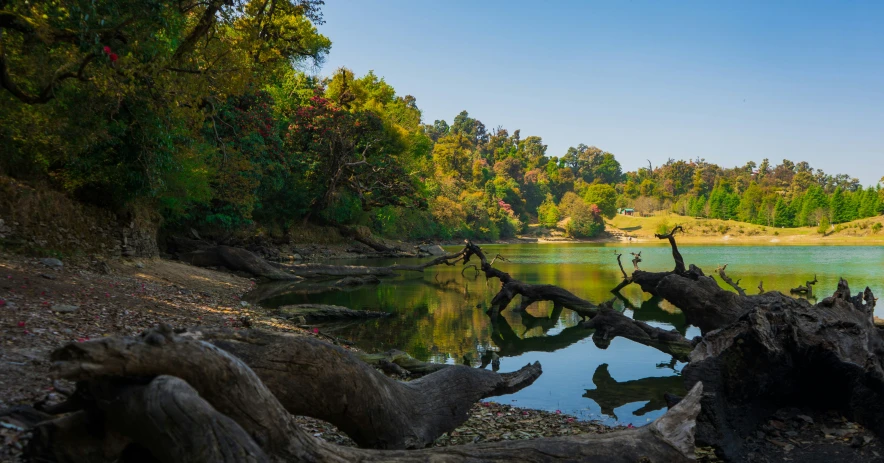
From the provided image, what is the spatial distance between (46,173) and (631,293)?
79.1 ft

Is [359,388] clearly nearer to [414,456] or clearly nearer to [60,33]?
[414,456]

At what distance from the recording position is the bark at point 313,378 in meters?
3.28

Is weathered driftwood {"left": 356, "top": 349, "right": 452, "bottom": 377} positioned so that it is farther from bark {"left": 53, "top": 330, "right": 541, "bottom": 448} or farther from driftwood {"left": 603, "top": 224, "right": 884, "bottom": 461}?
driftwood {"left": 603, "top": 224, "right": 884, "bottom": 461}

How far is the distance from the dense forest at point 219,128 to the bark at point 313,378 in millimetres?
7396

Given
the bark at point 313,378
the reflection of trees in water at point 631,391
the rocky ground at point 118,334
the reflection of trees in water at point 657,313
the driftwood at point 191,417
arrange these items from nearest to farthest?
the driftwood at point 191,417
the bark at point 313,378
the rocky ground at point 118,334
the reflection of trees in water at point 631,391
the reflection of trees in water at point 657,313

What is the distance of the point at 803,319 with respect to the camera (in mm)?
7859

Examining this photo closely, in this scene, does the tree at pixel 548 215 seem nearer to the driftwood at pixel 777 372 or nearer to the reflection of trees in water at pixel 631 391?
the reflection of trees in water at pixel 631 391

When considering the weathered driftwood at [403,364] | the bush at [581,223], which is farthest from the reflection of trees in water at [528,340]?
the bush at [581,223]

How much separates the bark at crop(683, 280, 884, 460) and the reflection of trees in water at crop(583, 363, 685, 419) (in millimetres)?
2369

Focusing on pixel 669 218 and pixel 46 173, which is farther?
pixel 669 218

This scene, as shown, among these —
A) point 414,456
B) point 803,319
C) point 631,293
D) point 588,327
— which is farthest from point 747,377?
point 631,293

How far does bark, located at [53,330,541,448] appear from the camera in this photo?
3277 millimetres

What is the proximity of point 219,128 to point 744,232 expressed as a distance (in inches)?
3687

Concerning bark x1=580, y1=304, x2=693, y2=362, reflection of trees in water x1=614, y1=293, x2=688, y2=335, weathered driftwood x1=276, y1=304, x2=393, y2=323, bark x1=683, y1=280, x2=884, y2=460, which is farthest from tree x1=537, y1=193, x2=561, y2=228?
bark x1=683, y1=280, x2=884, y2=460
